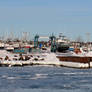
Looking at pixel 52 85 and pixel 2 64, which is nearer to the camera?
pixel 52 85

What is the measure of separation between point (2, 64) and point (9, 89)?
32.0m

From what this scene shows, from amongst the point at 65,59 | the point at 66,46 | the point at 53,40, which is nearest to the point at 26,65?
the point at 65,59

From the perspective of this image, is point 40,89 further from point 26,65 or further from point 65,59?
point 65,59

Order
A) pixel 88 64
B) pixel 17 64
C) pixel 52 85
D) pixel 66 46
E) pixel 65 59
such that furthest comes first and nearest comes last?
pixel 66 46 < pixel 65 59 < pixel 17 64 < pixel 88 64 < pixel 52 85

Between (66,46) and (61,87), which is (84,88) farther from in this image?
(66,46)

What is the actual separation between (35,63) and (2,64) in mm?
6336

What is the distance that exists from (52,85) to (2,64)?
30232 millimetres

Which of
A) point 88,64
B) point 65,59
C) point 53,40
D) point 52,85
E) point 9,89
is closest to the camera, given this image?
point 9,89

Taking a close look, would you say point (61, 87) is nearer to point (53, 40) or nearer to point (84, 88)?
point (84, 88)

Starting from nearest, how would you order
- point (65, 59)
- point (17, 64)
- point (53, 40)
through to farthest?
point (17, 64)
point (65, 59)
point (53, 40)

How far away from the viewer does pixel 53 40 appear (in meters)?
129

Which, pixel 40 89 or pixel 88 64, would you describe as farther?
pixel 88 64

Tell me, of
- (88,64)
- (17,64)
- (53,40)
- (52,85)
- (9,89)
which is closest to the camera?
(9,89)

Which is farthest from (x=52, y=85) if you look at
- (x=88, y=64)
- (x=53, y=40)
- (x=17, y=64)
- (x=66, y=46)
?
(x=53, y=40)
